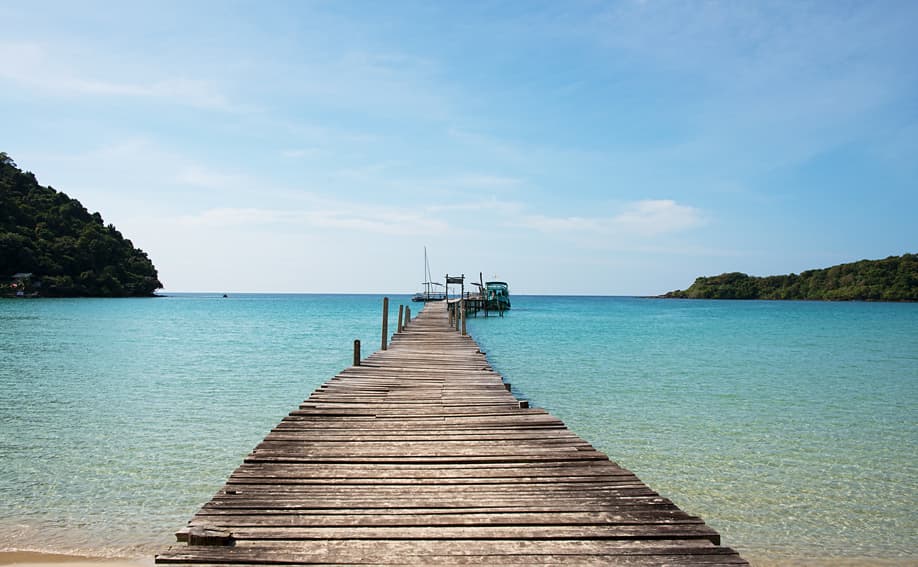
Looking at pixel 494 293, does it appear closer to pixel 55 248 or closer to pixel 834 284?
pixel 55 248

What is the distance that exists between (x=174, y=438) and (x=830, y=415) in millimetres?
13612

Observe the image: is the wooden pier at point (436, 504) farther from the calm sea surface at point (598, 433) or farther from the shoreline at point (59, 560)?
the calm sea surface at point (598, 433)

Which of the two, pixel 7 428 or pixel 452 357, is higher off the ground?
pixel 452 357

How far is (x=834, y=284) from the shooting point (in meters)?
137

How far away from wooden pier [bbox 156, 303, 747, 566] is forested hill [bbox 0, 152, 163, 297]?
94.0 m

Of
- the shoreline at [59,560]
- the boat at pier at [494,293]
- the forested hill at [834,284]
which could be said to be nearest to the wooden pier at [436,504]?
the shoreline at [59,560]

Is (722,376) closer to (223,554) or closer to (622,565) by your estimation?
(622,565)

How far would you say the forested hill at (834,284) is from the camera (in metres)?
119

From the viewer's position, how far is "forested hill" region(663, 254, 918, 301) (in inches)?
4668

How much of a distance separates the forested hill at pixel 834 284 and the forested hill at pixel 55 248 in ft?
494

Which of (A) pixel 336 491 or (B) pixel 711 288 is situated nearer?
(A) pixel 336 491

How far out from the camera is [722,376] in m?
18.6

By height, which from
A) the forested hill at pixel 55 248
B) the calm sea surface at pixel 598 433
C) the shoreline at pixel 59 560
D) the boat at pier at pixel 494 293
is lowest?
the calm sea surface at pixel 598 433

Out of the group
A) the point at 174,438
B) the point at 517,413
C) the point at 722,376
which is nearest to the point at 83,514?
the point at 174,438
